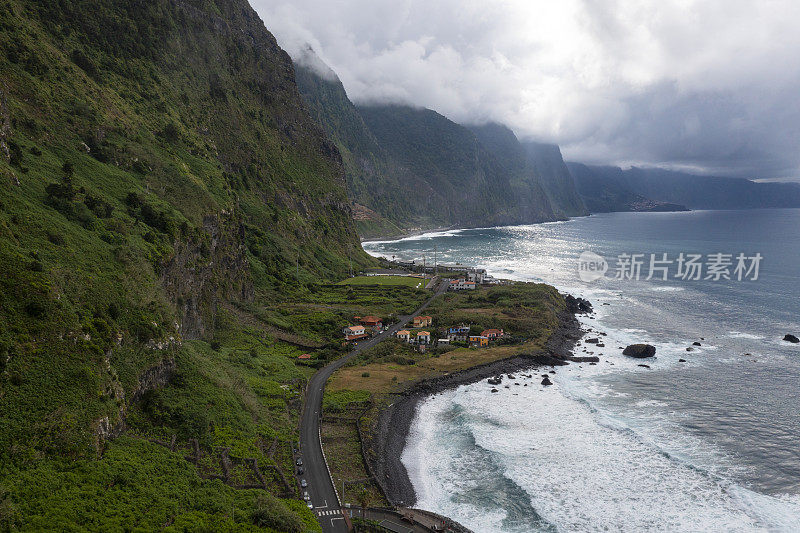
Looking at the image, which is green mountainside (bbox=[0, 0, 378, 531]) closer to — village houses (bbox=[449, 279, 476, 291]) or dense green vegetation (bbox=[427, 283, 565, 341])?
dense green vegetation (bbox=[427, 283, 565, 341])

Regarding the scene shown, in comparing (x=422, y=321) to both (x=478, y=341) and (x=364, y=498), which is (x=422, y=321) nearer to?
(x=478, y=341)

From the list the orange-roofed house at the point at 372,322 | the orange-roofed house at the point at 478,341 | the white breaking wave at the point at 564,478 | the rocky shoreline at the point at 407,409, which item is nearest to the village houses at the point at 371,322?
the orange-roofed house at the point at 372,322

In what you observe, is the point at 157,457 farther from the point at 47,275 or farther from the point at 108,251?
the point at 108,251

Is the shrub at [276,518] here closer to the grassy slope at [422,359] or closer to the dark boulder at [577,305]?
the grassy slope at [422,359]

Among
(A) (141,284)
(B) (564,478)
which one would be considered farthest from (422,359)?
(A) (141,284)

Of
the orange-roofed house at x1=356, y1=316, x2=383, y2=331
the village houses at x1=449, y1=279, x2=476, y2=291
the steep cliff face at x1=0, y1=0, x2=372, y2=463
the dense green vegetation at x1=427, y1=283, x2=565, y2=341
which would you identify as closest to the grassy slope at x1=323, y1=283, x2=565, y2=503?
the dense green vegetation at x1=427, y1=283, x2=565, y2=341

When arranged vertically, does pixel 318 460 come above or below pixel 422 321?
below

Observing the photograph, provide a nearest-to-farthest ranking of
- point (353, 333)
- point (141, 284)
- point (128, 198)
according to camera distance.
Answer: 1. point (141, 284)
2. point (128, 198)
3. point (353, 333)
